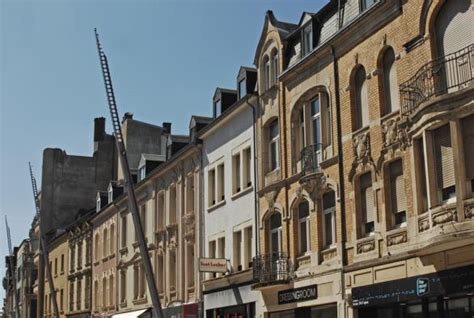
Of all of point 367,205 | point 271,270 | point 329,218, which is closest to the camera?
point 367,205

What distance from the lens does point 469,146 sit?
18828mm

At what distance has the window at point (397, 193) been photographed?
71.9 ft

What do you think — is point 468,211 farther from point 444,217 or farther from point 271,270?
point 271,270

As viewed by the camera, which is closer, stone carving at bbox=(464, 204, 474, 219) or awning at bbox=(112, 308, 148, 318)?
stone carving at bbox=(464, 204, 474, 219)

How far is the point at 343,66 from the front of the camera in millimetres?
25297

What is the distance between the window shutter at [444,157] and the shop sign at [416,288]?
221cm

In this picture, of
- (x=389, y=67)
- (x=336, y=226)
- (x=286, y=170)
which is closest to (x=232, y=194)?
(x=286, y=170)

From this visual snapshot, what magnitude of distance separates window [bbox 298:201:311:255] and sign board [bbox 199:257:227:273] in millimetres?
5765

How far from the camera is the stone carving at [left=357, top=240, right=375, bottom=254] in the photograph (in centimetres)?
2297

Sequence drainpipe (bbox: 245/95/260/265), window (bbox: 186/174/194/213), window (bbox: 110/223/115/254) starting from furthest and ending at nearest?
window (bbox: 110/223/115/254) → window (bbox: 186/174/194/213) → drainpipe (bbox: 245/95/260/265)

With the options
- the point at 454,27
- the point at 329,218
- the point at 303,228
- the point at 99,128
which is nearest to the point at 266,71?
the point at 303,228

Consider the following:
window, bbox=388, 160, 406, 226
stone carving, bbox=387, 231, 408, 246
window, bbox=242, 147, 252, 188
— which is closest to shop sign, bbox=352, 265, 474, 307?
stone carving, bbox=387, 231, 408, 246

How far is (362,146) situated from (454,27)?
16.5ft

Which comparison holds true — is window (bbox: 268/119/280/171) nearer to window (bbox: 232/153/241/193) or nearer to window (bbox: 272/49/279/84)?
window (bbox: 272/49/279/84)
